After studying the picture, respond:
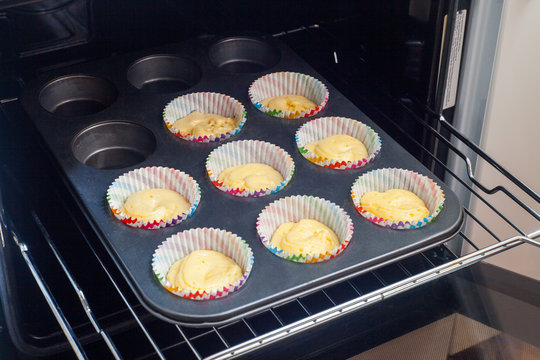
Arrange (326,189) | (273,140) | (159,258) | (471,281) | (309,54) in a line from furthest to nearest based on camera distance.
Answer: (309,54)
(471,281)
(273,140)
(326,189)
(159,258)

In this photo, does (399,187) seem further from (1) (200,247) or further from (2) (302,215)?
(1) (200,247)

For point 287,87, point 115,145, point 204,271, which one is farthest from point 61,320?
point 287,87

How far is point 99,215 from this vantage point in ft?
4.00

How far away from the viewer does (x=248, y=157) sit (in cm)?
139

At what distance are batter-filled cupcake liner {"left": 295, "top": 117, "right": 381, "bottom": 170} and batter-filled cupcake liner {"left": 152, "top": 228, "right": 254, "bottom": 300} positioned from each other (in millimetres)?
249

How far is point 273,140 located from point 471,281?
0.53 m

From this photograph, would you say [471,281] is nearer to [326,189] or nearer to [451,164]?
[451,164]

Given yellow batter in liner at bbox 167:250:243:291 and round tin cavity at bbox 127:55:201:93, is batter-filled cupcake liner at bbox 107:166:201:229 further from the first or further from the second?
round tin cavity at bbox 127:55:201:93

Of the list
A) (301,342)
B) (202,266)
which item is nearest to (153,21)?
(202,266)

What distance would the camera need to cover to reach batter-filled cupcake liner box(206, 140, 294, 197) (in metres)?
1.33

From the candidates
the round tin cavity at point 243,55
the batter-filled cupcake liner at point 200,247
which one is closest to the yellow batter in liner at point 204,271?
the batter-filled cupcake liner at point 200,247

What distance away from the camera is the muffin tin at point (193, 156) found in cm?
111

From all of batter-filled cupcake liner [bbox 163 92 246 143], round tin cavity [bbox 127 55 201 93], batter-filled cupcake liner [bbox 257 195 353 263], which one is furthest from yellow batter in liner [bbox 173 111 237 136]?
batter-filled cupcake liner [bbox 257 195 353 263]

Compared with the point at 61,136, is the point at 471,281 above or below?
below
